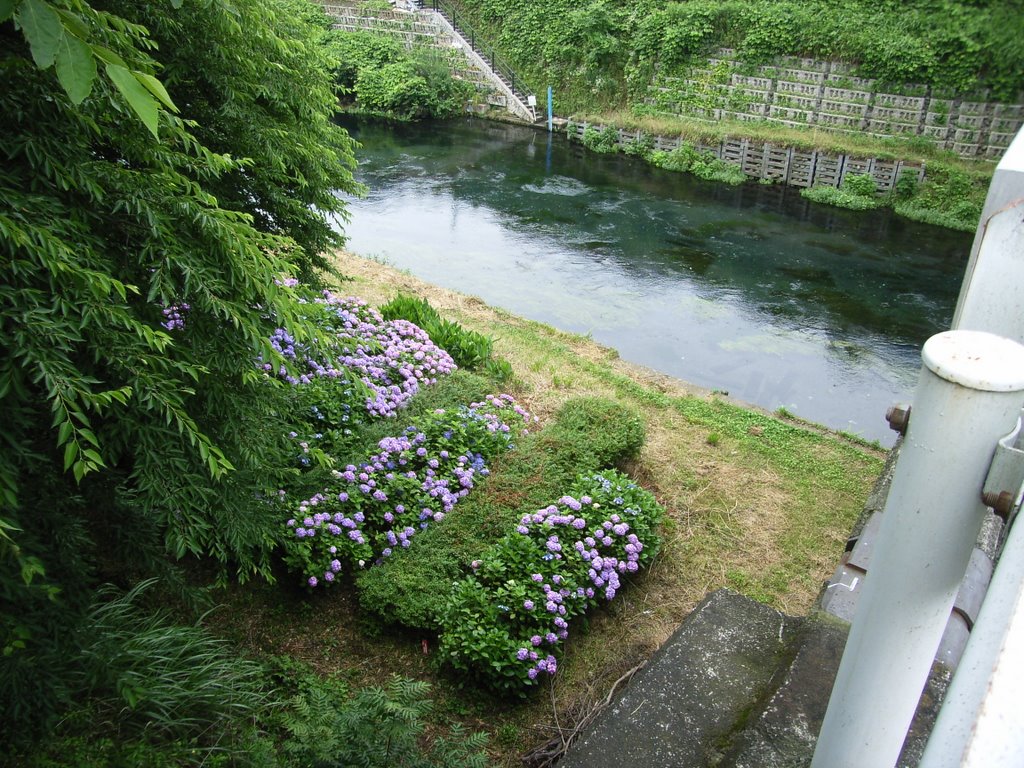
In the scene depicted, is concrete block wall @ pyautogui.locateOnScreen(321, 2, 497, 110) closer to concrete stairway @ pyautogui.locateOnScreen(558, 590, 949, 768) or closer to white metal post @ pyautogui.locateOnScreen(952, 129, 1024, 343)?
concrete stairway @ pyautogui.locateOnScreen(558, 590, 949, 768)

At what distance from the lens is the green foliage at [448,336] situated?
23.1ft

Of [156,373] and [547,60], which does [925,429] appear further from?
[547,60]

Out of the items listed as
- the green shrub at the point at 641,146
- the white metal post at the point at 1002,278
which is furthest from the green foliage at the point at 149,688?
the green shrub at the point at 641,146

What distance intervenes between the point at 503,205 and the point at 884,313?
7926mm

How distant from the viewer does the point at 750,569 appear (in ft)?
16.6

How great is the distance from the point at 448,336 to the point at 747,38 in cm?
1579

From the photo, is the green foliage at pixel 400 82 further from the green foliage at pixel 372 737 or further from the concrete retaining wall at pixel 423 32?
the green foliage at pixel 372 737

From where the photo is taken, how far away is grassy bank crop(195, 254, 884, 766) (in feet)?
12.7

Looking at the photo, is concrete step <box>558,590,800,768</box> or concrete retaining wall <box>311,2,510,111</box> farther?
concrete retaining wall <box>311,2,510,111</box>

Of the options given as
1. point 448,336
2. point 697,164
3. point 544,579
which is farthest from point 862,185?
point 544,579

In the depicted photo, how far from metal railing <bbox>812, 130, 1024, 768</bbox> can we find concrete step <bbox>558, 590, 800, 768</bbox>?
1.24 meters

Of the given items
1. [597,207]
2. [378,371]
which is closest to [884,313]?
[597,207]

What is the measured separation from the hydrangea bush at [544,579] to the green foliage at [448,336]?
233cm

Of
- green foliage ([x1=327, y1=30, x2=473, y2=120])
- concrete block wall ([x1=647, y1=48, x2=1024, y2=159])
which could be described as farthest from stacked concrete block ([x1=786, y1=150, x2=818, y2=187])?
green foliage ([x1=327, y1=30, x2=473, y2=120])
